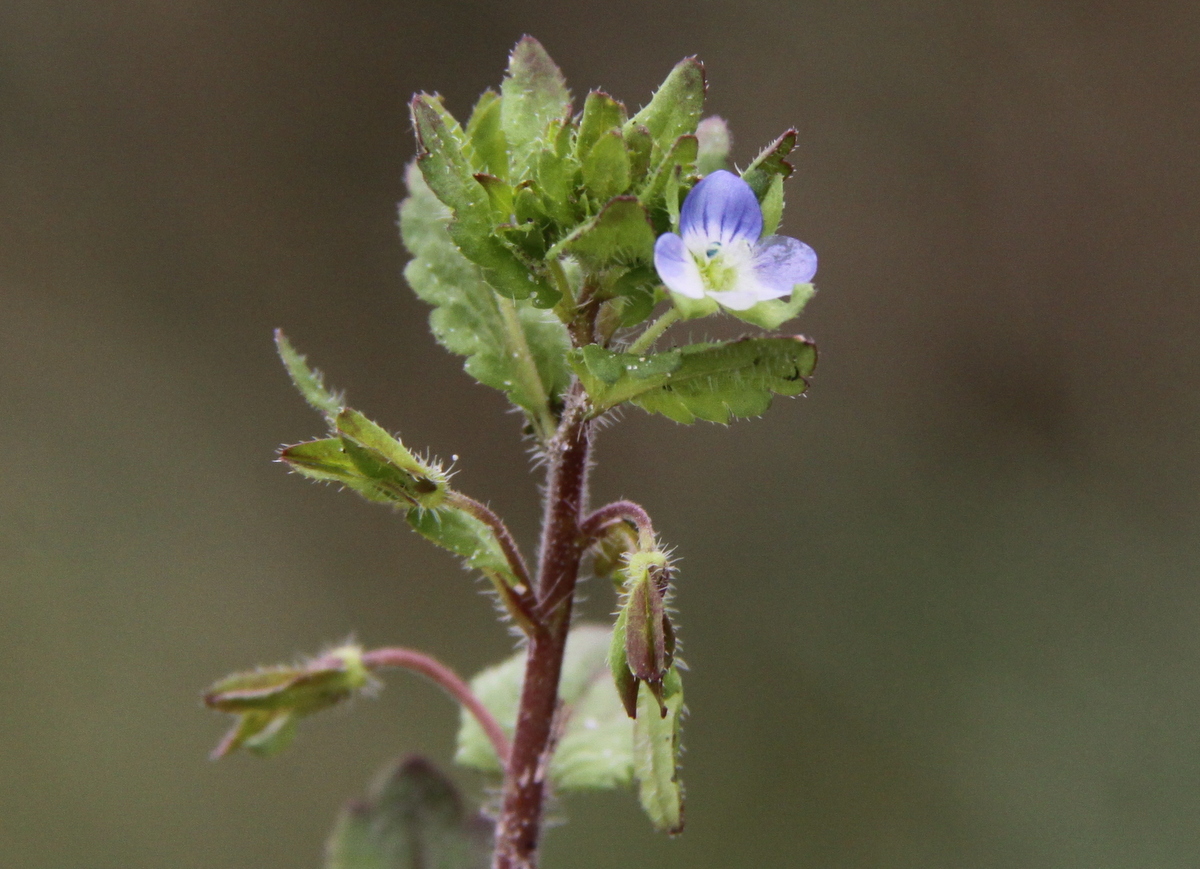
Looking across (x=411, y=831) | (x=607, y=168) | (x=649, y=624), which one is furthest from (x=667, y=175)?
(x=411, y=831)

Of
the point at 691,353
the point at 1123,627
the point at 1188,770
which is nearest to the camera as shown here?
the point at 691,353

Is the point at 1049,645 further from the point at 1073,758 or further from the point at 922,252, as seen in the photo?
the point at 922,252

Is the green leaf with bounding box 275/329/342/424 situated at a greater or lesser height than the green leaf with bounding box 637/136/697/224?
lesser

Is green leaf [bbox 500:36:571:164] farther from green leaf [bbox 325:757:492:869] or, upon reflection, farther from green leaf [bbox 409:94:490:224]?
green leaf [bbox 325:757:492:869]

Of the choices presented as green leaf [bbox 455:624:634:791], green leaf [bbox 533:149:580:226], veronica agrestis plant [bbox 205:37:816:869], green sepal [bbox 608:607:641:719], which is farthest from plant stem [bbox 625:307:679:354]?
green leaf [bbox 455:624:634:791]

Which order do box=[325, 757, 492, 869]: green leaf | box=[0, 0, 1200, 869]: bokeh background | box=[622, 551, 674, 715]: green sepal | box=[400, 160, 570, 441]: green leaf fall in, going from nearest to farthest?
box=[622, 551, 674, 715]: green sepal < box=[400, 160, 570, 441]: green leaf < box=[325, 757, 492, 869]: green leaf < box=[0, 0, 1200, 869]: bokeh background

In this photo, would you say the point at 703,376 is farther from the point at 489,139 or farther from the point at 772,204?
the point at 489,139

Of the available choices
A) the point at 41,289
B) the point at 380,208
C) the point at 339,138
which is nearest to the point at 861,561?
the point at 380,208
